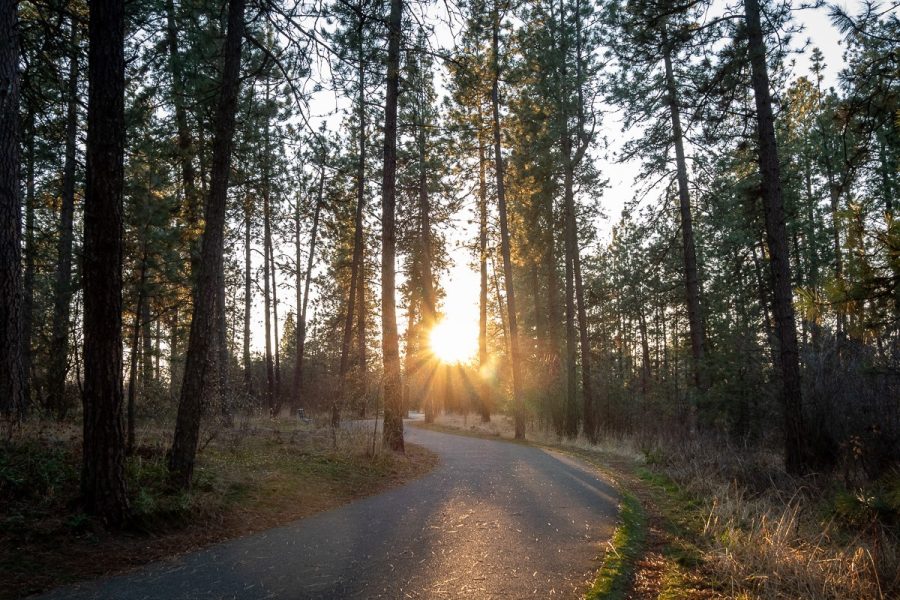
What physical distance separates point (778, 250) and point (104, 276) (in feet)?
34.5

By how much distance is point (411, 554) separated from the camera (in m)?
5.17

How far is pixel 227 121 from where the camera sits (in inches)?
282

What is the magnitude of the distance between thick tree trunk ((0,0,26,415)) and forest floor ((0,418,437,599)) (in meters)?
0.74

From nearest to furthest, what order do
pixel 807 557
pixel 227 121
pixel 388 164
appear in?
pixel 807 557 → pixel 227 121 → pixel 388 164

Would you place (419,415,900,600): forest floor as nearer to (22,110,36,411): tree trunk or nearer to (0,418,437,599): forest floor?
(0,418,437,599): forest floor

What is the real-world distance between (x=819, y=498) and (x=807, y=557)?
4.17 metres

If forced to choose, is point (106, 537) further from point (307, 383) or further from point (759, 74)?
point (307, 383)

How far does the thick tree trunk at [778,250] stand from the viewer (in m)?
9.30

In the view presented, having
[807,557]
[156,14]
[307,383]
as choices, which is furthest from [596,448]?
[307,383]

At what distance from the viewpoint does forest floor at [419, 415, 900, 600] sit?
4160mm

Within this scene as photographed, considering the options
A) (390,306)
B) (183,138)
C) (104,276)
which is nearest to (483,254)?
(390,306)

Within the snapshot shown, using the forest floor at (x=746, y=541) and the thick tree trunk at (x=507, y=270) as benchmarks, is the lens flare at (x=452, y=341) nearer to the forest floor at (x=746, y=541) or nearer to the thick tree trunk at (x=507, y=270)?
the thick tree trunk at (x=507, y=270)

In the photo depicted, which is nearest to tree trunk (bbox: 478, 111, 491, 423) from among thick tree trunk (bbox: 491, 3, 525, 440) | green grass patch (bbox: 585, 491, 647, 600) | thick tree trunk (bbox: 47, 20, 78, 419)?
thick tree trunk (bbox: 491, 3, 525, 440)

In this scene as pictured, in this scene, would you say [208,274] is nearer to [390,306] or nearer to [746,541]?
[390,306]
